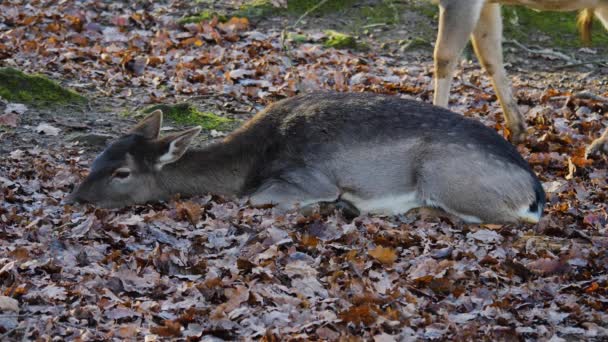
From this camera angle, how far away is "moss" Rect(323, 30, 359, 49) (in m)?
14.1

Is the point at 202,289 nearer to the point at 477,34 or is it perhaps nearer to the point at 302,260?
the point at 302,260

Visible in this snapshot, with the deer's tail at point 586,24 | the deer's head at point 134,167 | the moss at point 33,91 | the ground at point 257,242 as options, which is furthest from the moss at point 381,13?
the deer's head at point 134,167

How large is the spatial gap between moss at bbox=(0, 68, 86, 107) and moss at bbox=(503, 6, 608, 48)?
24.4ft

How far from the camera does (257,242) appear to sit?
6.51m

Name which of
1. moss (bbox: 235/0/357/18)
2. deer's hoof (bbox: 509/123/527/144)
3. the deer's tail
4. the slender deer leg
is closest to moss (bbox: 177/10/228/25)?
moss (bbox: 235/0/357/18)

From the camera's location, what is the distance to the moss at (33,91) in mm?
10008

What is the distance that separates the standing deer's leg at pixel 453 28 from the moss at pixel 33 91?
12.9ft

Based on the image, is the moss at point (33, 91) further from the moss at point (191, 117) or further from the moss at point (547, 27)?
the moss at point (547, 27)

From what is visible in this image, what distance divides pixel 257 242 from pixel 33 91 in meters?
4.72

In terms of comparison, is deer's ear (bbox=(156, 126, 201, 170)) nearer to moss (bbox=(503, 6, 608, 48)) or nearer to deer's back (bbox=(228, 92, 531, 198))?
deer's back (bbox=(228, 92, 531, 198))

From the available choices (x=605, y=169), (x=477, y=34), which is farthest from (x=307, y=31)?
(x=605, y=169)

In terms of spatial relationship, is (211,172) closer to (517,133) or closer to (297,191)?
(297,191)

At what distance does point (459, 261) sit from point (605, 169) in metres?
3.42

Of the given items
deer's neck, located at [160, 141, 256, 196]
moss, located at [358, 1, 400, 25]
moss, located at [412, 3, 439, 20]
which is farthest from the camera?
moss, located at [412, 3, 439, 20]
